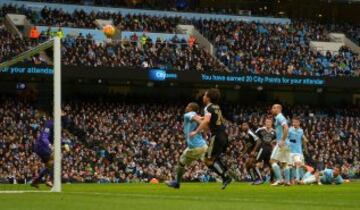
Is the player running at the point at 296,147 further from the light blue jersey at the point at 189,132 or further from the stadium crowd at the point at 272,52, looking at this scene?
the stadium crowd at the point at 272,52

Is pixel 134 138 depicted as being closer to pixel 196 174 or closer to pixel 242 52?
pixel 196 174

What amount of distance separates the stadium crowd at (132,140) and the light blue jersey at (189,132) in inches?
627

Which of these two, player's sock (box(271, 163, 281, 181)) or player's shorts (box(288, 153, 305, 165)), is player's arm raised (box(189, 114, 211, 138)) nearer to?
player's sock (box(271, 163, 281, 181))

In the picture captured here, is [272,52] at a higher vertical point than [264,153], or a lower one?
higher

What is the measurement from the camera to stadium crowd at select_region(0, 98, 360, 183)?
37.5 metres

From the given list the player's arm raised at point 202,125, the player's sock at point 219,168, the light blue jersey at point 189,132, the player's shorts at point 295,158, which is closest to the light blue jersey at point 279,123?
the player's shorts at point 295,158

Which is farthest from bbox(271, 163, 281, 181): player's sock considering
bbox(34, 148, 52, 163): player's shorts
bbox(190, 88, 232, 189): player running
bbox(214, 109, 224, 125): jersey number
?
bbox(34, 148, 52, 163): player's shorts

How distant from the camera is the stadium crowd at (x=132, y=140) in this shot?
3750 cm

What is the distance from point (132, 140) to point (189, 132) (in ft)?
77.2

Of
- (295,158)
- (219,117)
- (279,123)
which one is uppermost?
(219,117)

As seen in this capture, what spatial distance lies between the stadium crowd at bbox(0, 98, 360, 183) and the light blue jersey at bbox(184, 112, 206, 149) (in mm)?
15926

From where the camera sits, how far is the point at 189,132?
19.4m

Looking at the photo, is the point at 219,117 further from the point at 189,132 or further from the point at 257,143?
the point at 257,143

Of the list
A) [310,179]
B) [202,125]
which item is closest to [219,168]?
[202,125]
